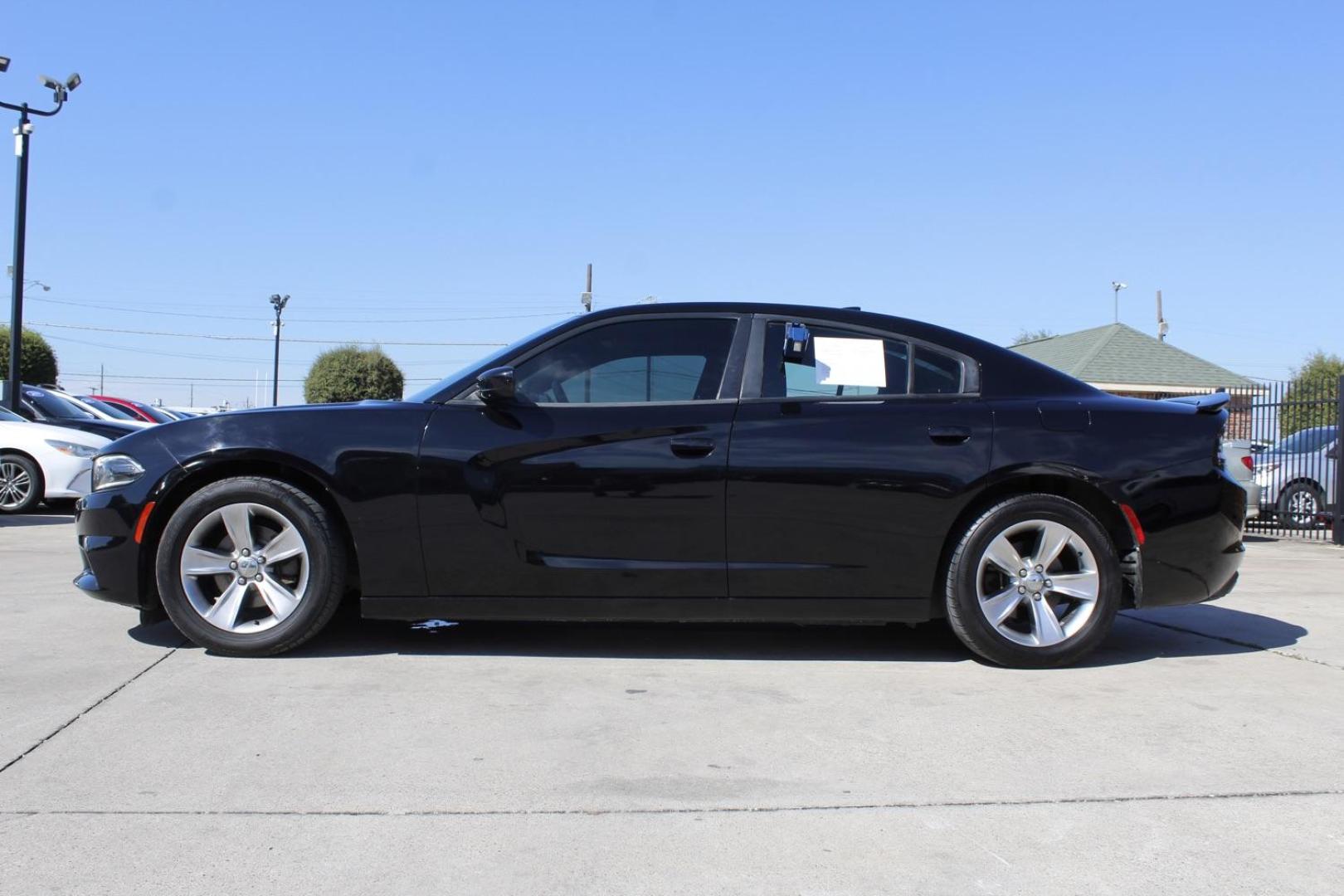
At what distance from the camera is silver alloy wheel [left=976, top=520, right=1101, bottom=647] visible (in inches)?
178

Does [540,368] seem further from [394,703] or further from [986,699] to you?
A: [986,699]

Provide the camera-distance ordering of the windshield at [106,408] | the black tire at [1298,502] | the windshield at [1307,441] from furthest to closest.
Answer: the windshield at [106,408]
the black tire at [1298,502]
the windshield at [1307,441]

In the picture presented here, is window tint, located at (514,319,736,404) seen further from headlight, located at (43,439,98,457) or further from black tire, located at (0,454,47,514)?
black tire, located at (0,454,47,514)

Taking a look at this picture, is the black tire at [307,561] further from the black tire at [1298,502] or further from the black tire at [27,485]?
the black tire at [1298,502]

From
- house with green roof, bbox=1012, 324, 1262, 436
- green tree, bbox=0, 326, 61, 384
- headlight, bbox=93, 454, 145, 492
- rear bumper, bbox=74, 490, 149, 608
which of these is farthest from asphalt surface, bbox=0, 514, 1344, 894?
green tree, bbox=0, 326, 61, 384

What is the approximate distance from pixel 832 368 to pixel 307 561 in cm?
226

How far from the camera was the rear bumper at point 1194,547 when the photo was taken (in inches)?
180

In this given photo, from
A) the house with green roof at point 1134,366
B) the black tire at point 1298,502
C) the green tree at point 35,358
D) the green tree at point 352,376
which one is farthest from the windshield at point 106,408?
the green tree at point 352,376

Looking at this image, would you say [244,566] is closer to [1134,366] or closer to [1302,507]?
[1302,507]

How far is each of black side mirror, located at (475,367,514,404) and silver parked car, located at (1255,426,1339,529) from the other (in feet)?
36.4

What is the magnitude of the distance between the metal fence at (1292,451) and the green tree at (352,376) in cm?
5285

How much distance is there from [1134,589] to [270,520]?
11.6 feet

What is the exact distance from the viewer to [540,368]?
4.64m

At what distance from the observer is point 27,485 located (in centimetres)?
1149
